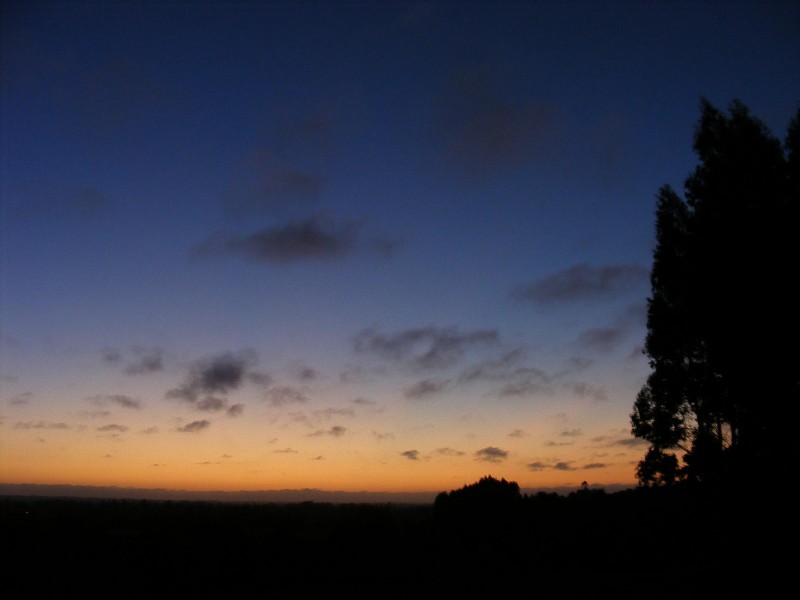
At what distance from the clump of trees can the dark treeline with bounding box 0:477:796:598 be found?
1.65 metres

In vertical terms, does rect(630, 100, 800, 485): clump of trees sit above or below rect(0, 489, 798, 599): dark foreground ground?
above

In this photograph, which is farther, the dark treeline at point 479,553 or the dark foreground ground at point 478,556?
the dark treeline at point 479,553

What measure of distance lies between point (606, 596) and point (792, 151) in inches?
602

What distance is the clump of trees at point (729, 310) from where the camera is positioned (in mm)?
18656

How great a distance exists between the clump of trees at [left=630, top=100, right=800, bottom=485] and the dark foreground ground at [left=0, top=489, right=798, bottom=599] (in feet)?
5.75

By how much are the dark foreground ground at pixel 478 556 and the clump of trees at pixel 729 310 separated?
69.0 inches

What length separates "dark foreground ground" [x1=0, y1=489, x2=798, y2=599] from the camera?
1878cm

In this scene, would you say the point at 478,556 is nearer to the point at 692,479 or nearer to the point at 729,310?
the point at 692,479

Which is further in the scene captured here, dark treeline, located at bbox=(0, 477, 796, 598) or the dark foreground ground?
dark treeline, located at bbox=(0, 477, 796, 598)

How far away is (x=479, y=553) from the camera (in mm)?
33906

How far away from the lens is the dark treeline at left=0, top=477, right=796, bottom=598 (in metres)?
19.2

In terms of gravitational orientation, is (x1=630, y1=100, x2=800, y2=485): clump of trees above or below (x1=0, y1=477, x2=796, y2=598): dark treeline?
above

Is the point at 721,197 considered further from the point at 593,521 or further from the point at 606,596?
the point at 593,521

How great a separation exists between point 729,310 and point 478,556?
20104mm
